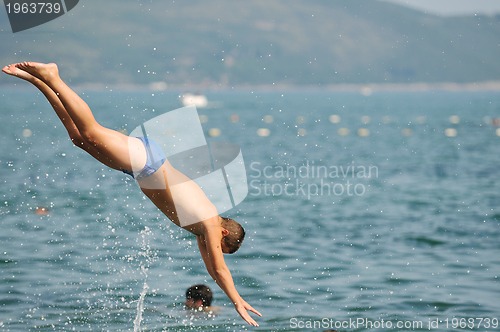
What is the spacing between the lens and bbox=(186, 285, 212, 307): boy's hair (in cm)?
1655

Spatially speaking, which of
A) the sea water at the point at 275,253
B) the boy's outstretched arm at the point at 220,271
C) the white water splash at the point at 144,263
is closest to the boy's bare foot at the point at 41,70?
the boy's outstretched arm at the point at 220,271

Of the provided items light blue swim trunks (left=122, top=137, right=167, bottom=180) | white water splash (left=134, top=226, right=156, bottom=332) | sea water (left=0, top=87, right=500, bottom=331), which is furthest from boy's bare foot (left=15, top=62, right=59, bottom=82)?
white water splash (left=134, top=226, right=156, bottom=332)

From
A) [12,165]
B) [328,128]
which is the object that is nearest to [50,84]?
[12,165]

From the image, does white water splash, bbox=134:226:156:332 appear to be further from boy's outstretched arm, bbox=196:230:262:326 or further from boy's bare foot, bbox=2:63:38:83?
boy's bare foot, bbox=2:63:38:83

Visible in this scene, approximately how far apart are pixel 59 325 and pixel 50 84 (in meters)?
5.89

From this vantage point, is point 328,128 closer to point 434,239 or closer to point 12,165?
point 12,165

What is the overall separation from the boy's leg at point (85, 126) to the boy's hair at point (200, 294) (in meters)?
6.17

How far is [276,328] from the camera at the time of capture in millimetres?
15203

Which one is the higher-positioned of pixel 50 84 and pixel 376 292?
pixel 50 84

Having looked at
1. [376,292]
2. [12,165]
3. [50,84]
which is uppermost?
[50,84]

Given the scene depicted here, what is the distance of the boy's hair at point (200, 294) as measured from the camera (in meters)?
16.5

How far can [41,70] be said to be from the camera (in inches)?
406

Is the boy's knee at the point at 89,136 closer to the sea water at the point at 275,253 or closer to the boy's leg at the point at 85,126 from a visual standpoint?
the boy's leg at the point at 85,126

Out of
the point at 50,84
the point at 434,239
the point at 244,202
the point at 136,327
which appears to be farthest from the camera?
the point at 244,202
